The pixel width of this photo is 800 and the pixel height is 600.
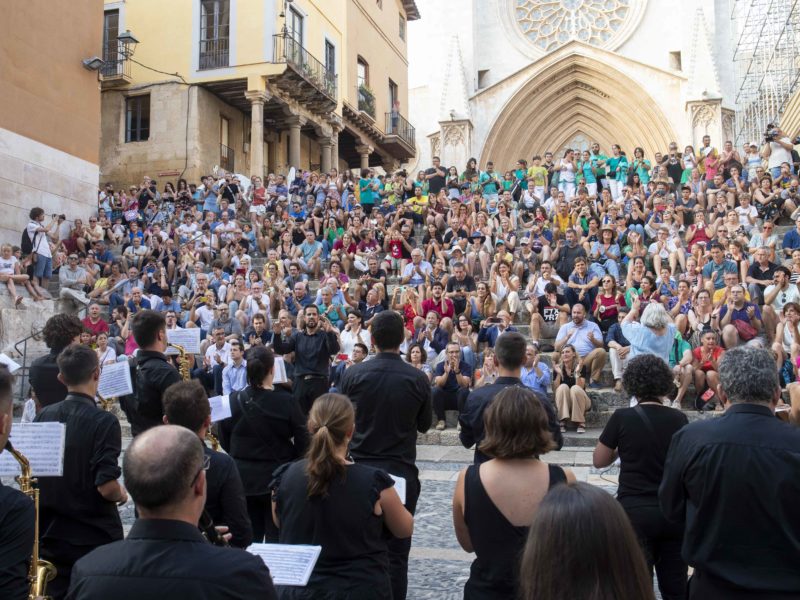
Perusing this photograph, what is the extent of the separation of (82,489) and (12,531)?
35.0 inches

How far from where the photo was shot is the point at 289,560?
2771 mm

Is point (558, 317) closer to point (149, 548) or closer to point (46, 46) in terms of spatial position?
point (149, 548)

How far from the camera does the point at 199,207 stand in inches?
842

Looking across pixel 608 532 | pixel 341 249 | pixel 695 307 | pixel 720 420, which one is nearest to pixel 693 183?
pixel 695 307

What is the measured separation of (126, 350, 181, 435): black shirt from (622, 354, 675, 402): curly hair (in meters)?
2.57

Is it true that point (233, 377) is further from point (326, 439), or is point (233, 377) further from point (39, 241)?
point (326, 439)

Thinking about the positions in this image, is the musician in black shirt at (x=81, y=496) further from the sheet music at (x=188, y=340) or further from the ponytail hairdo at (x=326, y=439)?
the sheet music at (x=188, y=340)

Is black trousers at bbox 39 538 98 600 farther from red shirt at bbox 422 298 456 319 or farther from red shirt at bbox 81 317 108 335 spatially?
red shirt at bbox 81 317 108 335

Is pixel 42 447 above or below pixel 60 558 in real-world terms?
above

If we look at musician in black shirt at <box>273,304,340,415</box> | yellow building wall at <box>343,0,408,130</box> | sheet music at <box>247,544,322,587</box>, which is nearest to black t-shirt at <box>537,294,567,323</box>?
musician in black shirt at <box>273,304,340,415</box>

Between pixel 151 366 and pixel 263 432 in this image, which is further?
pixel 151 366

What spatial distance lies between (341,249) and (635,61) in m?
18.9

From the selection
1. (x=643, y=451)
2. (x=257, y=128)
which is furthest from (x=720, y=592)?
(x=257, y=128)

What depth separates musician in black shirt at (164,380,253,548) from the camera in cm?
357
